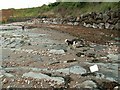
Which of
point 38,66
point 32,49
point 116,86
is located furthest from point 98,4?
point 116,86

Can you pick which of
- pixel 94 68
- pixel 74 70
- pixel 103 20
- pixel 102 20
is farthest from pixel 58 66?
pixel 102 20

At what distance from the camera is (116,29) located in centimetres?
2666

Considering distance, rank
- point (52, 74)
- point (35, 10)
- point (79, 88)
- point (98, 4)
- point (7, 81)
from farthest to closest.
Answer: point (35, 10) < point (98, 4) < point (52, 74) < point (7, 81) < point (79, 88)

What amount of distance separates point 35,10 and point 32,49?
41391mm

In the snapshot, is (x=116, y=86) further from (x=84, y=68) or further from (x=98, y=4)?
(x=98, y=4)

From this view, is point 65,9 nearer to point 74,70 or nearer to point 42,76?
point 74,70

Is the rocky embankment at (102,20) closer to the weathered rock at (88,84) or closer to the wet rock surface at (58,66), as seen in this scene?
the wet rock surface at (58,66)

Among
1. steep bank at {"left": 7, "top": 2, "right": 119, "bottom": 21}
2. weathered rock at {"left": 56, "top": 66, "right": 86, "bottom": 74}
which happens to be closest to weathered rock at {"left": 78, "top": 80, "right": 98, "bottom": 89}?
weathered rock at {"left": 56, "top": 66, "right": 86, "bottom": 74}

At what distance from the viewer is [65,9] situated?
1849 inches

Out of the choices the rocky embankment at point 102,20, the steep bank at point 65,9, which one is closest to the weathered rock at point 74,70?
the rocky embankment at point 102,20

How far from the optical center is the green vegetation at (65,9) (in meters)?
37.9

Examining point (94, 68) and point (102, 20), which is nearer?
point (94, 68)

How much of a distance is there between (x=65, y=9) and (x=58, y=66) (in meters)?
35.6

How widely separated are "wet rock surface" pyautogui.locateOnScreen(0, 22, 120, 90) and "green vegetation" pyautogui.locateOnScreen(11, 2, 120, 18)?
1868cm
